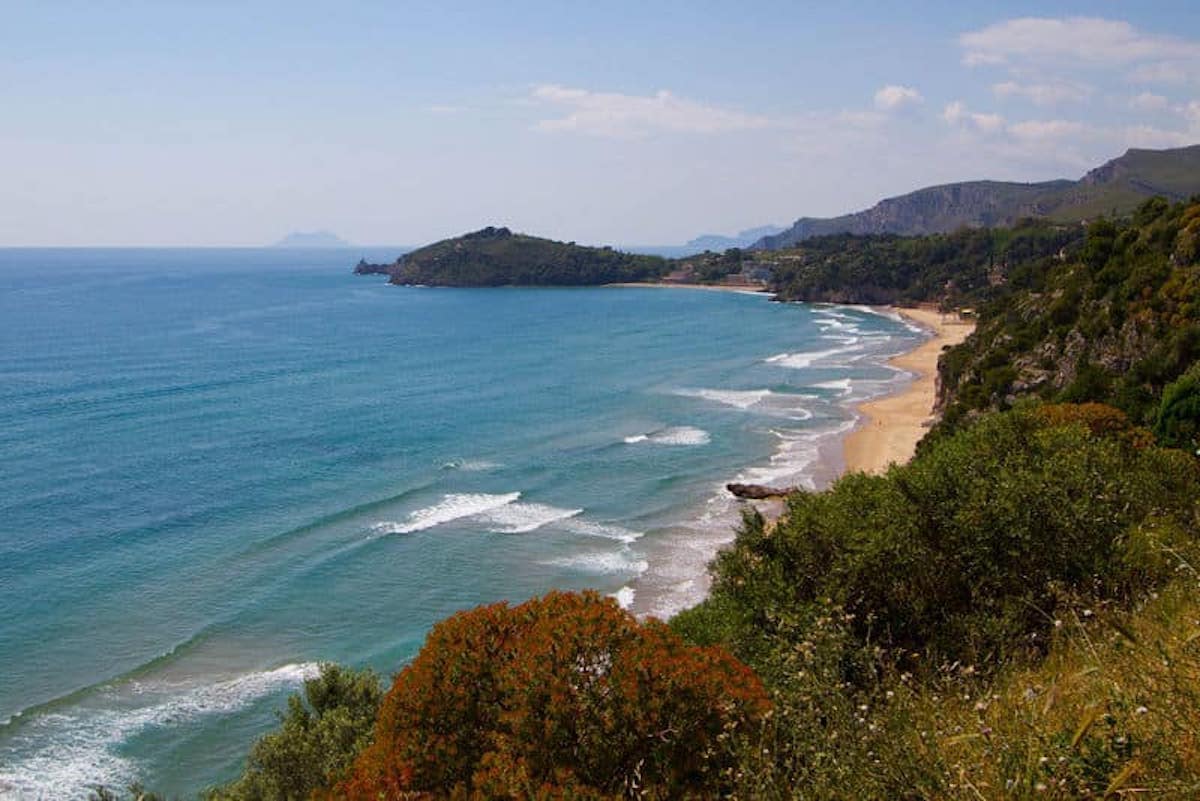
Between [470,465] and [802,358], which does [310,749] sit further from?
[802,358]

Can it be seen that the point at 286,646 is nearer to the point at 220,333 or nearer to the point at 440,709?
the point at 440,709

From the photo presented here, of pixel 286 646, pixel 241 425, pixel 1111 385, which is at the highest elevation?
pixel 1111 385

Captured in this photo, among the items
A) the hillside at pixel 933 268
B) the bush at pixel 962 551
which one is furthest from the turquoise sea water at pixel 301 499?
the hillside at pixel 933 268

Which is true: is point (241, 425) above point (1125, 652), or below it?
below

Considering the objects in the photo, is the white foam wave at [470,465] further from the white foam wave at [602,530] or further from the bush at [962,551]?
the bush at [962,551]

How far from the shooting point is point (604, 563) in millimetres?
37969

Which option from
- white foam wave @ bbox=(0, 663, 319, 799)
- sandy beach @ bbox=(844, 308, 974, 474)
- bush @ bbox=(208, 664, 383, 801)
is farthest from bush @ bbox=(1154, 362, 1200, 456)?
white foam wave @ bbox=(0, 663, 319, 799)

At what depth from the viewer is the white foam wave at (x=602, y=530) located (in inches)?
1629

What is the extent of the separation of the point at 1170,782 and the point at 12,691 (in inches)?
1302

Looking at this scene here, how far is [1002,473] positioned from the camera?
57.5ft

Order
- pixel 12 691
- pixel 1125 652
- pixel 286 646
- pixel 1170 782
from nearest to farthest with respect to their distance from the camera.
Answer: pixel 1170 782
pixel 1125 652
pixel 12 691
pixel 286 646

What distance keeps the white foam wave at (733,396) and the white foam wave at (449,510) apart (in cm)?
2955

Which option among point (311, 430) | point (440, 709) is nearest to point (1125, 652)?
point (440, 709)

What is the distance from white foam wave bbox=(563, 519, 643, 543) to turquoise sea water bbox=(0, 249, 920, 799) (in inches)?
7.2
